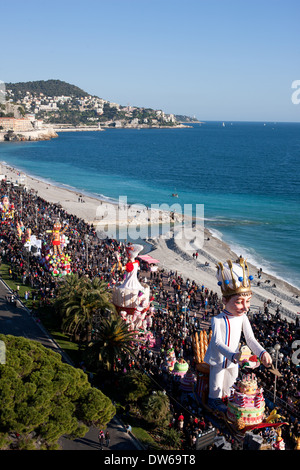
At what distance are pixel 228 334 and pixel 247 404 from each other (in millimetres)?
2440

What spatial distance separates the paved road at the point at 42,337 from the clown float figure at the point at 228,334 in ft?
12.0

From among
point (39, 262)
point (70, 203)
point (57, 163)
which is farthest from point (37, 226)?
point (57, 163)

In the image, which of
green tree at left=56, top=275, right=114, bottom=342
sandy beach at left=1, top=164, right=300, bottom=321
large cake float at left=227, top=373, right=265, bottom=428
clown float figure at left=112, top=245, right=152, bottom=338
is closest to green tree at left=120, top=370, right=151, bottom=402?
large cake float at left=227, top=373, right=265, bottom=428

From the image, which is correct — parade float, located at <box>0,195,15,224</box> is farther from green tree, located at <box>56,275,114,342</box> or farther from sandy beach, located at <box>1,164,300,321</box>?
green tree, located at <box>56,275,114,342</box>

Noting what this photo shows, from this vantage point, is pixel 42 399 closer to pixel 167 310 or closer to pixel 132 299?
pixel 132 299

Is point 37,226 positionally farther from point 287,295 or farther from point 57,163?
point 57,163

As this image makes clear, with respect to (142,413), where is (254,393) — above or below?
above

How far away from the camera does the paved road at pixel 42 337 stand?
16.1 metres

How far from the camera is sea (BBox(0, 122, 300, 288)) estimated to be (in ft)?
170

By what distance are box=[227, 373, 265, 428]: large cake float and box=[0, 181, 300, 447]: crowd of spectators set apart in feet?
4.33

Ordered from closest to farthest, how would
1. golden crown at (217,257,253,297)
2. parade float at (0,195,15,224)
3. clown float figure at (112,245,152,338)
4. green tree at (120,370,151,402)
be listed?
golden crown at (217,257,253,297)
green tree at (120,370,151,402)
clown float figure at (112,245,152,338)
parade float at (0,195,15,224)

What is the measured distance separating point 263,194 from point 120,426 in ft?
222

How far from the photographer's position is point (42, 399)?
13.6 m

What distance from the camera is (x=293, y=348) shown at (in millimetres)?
24828
